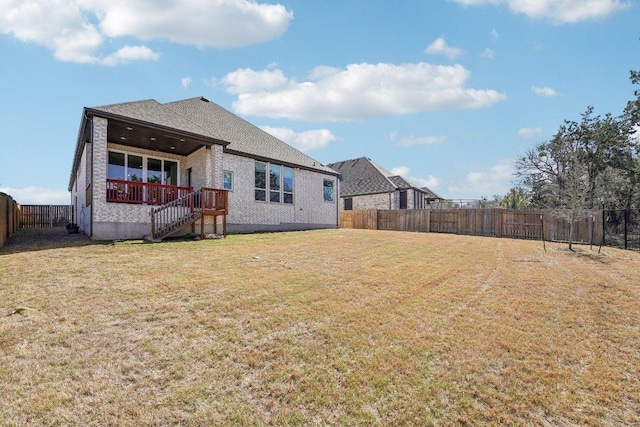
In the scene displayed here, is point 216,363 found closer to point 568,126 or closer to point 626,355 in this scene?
point 626,355

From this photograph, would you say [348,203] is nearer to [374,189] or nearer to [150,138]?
[374,189]

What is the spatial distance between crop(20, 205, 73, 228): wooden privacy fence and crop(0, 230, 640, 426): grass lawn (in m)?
21.0

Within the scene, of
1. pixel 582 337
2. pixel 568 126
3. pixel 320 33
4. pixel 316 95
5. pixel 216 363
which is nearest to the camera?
pixel 216 363

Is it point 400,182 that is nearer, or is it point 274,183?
point 274,183

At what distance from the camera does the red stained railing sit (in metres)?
10.8

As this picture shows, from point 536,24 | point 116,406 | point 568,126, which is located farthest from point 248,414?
point 568,126

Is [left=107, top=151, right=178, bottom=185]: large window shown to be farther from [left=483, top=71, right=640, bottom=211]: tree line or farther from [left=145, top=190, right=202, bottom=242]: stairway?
[left=483, top=71, right=640, bottom=211]: tree line

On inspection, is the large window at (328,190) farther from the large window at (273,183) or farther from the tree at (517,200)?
the tree at (517,200)

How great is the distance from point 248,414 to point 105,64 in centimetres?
1211

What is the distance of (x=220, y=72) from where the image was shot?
12.3m

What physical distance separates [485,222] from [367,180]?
11.9m

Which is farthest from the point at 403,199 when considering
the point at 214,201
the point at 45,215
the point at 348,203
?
the point at 45,215

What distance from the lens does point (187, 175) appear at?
14656 mm

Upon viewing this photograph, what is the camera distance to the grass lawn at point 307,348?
242 centimetres
